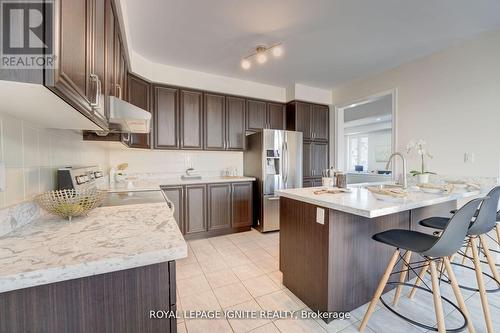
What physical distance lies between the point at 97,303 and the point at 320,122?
414cm

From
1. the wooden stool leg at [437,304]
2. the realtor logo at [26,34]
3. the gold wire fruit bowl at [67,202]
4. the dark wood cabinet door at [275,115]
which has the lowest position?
the wooden stool leg at [437,304]

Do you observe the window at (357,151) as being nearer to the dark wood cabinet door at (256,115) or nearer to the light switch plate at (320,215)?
the dark wood cabinet door at (256,115)

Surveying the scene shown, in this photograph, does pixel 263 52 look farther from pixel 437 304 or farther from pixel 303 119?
pixel 437 304

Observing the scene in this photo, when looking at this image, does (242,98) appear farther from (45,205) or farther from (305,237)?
(45,205)

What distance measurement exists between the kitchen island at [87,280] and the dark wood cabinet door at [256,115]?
3100mm

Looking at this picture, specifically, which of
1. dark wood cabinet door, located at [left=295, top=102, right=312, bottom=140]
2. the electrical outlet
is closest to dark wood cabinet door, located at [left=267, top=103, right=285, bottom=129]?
dark wood cabinet door, located at [left=295, top=102, right=312, bottom=140]

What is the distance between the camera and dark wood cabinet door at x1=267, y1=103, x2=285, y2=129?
3884 mm

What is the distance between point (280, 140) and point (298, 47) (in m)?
1.33

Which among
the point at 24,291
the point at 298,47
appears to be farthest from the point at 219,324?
the point at 298,47

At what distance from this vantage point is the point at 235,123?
3584 mm

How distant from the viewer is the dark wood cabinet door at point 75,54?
0.58 metres

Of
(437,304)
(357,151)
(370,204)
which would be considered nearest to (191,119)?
(370,204)

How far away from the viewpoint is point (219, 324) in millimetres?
1481

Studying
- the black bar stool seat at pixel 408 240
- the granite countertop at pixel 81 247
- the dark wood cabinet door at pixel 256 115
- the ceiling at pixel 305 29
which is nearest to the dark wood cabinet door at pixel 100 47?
the granite countertop at pixel 81 247
